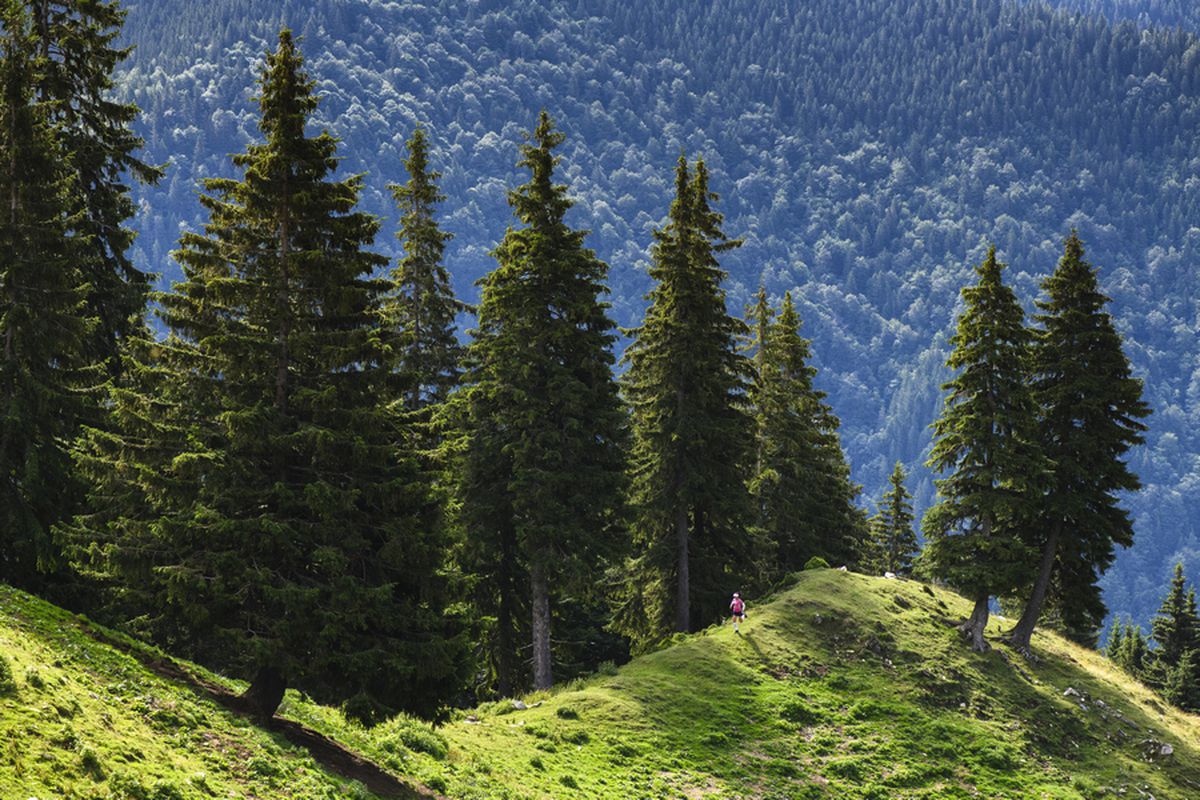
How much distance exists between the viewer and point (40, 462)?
19109 mm

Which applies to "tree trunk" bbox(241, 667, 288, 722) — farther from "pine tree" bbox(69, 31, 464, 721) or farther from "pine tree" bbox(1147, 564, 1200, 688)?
"pine tree" bbox(1147, 564, 1200, 688)

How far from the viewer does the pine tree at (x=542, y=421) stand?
100 ft

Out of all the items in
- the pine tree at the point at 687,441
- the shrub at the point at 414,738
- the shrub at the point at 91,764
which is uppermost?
the pine tree at the point at 687,441

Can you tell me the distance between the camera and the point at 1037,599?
37.0 m

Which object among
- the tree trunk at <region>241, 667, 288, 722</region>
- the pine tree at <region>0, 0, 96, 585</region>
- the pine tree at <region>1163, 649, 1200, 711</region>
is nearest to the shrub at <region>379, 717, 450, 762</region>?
the tree trunk at <region>241, 667, 288, 722</region>

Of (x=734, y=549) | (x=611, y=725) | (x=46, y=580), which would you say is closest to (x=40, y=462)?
(x=46, y=580)

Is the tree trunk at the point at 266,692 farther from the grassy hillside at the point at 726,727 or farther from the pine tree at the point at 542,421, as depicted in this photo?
the pine tree at the point at 542,421

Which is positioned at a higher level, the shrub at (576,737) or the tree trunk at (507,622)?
the tree trunk at (507,622)

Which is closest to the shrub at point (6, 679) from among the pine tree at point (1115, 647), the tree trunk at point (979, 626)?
the tree trunk at point (979, 626)

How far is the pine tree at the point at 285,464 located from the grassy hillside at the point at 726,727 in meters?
1.65

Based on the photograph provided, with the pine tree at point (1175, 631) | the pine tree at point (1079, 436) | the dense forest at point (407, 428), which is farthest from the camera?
the pine tree at point (1175, 631)

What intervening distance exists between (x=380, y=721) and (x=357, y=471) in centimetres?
484

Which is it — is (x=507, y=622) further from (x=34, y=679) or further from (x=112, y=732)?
(x=34, y=679)

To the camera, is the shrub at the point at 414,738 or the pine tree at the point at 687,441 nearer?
the shrub at the point at 414,738
